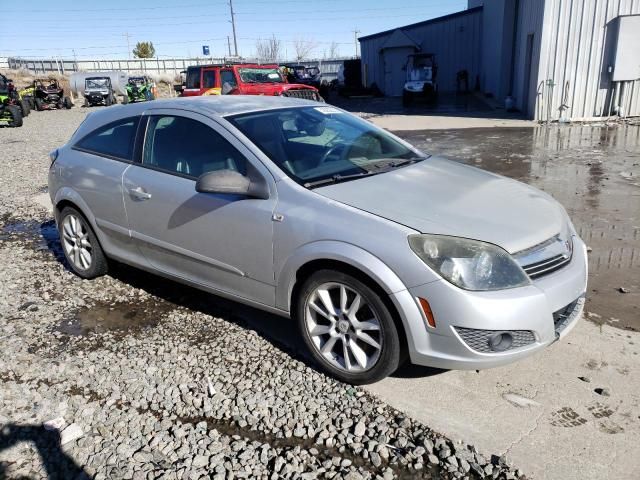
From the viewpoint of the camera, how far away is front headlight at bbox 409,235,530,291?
264 cm

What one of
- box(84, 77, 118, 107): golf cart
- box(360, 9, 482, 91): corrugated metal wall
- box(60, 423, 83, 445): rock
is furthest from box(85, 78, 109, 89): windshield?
box(60, 423, 83, 445): rock

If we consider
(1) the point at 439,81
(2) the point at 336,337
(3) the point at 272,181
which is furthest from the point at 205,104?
(1) the point at 439,81

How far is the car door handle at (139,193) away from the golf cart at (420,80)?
67.9 feet

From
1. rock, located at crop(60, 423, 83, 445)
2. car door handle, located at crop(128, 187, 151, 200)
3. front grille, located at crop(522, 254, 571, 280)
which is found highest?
car door handle, located at crop(128, 187, 151, 200)

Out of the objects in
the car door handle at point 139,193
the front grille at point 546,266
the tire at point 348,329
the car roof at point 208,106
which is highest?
the car roof at point 208,106

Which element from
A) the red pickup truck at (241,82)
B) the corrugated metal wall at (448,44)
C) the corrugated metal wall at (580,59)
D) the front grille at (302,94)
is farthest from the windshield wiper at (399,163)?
the corrugated metal wall at (448,44)

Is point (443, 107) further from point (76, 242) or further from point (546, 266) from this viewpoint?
point (546, 266)

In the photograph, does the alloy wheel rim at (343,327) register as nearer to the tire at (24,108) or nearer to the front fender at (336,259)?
the front fender at (336,259)

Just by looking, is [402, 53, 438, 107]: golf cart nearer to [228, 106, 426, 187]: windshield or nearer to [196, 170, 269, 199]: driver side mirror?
[228, 106, 426, 187]: windshield

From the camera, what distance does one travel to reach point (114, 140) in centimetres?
436

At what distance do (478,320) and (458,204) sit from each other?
2.52 feet

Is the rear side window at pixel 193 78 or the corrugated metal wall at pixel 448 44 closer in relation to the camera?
the rear side window at pixel 193 78

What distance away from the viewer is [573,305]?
2994 millimetres

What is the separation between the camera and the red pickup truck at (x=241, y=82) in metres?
17.1
